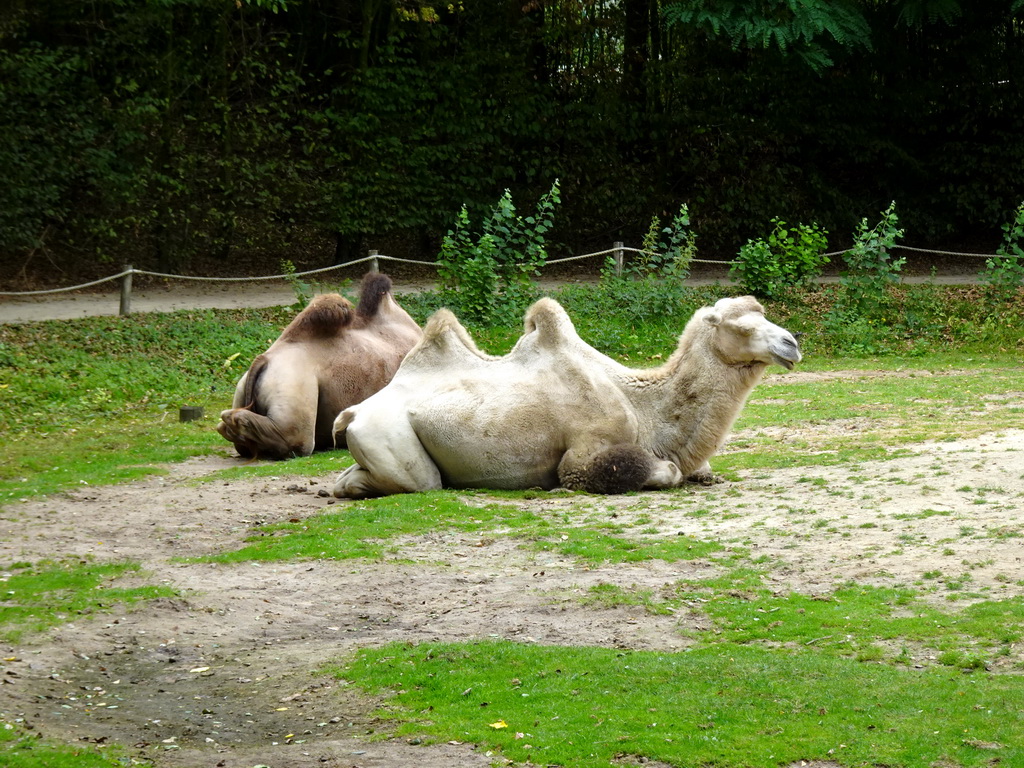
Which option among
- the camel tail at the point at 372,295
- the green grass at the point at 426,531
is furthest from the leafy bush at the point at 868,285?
the green grass at the point at 426,531

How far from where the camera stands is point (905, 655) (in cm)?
547

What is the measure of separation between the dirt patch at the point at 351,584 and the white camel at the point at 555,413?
328 millimetres

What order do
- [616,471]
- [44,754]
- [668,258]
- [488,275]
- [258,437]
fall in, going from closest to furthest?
[44,754] < [616,471] < [258,437] < [488,275] < [668,258]

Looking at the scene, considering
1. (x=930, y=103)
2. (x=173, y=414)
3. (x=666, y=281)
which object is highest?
(x=930, y=103)

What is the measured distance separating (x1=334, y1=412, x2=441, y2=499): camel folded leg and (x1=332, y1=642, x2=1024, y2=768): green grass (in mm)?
3440

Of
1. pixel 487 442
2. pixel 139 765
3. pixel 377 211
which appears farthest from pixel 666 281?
pixel 139 765

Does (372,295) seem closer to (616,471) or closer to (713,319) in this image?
(713,319)

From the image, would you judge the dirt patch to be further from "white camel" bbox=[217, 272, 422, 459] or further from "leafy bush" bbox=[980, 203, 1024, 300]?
"leafy bush" bbox=[980, 203, 1024, 300]

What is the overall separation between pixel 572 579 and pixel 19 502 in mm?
4426

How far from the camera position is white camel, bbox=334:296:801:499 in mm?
9164

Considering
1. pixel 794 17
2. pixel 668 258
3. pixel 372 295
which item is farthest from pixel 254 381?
pixel 794 17

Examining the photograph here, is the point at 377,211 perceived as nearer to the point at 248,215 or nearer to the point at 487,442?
the point at 248,215

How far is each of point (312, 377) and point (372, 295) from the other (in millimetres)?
1294

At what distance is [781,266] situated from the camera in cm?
2027
